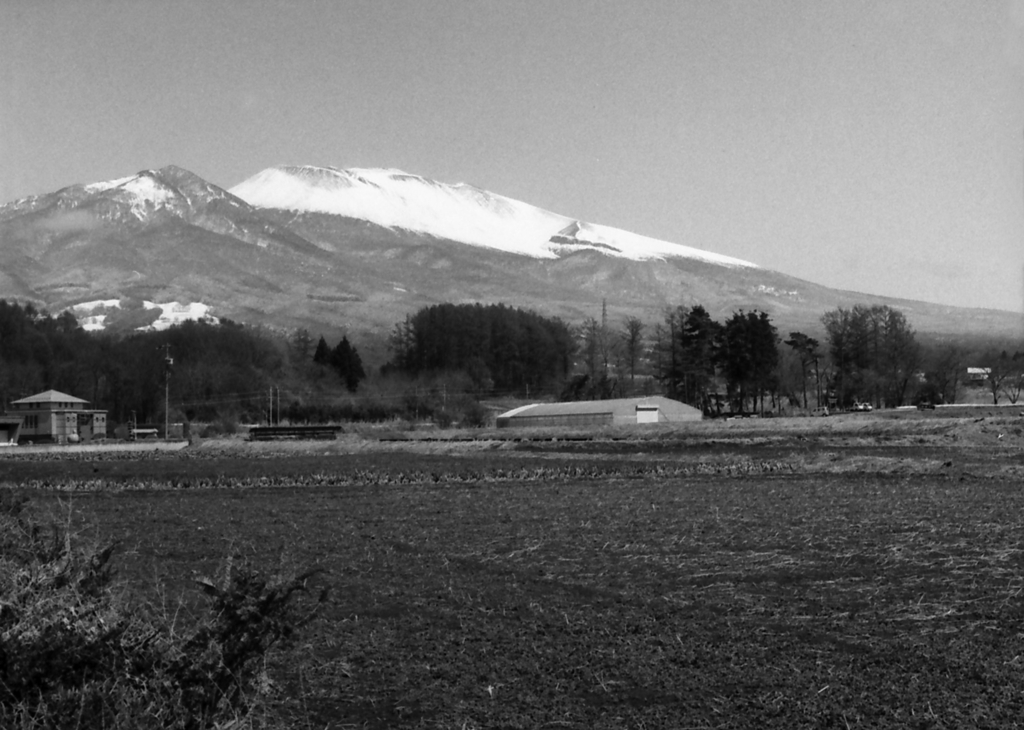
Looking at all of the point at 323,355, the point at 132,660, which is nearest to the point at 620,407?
the point at 323,355

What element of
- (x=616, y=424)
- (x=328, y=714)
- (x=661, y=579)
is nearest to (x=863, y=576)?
(x=661, y=579)

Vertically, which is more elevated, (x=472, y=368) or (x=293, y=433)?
(x=472, y=368)

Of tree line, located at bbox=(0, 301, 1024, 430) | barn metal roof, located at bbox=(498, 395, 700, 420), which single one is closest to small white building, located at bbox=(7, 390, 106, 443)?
tree line, located at bbox=(0, 301, 1024, 430)

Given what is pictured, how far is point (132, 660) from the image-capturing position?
657cm

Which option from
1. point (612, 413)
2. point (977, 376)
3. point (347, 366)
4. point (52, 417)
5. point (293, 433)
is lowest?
point (293, 433)

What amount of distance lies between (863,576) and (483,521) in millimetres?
8616

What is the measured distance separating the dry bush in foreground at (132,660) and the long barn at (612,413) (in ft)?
241

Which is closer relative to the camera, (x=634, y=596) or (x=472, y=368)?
(x=634, y=596)

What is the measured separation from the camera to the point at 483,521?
19469 millimetres

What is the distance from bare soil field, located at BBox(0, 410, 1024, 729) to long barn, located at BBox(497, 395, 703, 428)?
55461 mm

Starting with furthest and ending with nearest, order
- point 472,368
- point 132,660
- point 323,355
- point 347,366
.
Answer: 1. point 323,355
2. point 472,368
3. point 347,366
4. point 132,660

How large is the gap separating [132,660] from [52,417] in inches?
3764

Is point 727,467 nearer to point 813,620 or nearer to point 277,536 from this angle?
point 277,536

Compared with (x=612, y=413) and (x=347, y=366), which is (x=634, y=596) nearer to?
(x=612, y=413)
